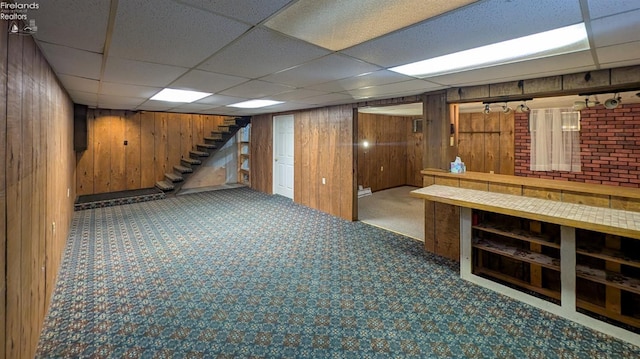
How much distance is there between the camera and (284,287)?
2.82 meters

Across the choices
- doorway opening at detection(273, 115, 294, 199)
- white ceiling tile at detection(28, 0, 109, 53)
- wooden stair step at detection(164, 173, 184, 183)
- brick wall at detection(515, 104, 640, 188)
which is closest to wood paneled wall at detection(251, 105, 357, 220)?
doorway opening at detection(273, 115, 294, 199)

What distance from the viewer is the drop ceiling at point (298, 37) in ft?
4.62

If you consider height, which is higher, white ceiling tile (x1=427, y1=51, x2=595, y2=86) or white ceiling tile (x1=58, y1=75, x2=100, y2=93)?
white ceiling tile (x1=58, y1=75, x2=100, y2=93)

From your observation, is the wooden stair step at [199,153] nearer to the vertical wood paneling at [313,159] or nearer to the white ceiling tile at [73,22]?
the vertical wood paneling at [313,159]

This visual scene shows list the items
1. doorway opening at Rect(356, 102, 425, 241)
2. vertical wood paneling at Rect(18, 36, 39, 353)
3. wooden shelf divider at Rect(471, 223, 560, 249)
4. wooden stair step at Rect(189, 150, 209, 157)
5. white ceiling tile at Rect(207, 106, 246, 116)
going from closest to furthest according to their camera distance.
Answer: vertical wood paneling at Rect(18, 36, 39, 353) < wooden shelf divider at Rect(471, 223, 560, 249) < white ceiling tile at Rect(207, 106, 246, 116) < doorway opening at Rect(356, 102, 425, 241) < wooden stair step at Rect(189, 150, 209, 157)

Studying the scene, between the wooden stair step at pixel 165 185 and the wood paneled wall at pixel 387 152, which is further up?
the wood paneled wall at pixel 387 152

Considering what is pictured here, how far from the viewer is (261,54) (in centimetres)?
215

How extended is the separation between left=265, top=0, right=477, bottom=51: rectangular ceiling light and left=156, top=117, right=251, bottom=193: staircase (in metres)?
6.60

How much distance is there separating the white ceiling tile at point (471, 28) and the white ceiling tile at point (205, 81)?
1.45 meters

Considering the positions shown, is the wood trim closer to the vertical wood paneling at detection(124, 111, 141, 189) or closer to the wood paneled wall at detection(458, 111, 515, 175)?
the wood paneled wall at detection(458, 111, 515, 175)

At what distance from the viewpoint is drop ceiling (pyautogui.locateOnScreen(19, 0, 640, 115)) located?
4.62ft

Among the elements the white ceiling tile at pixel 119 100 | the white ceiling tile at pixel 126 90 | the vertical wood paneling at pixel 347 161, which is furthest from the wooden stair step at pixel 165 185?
the vertical wood paneling at pixel 347 161

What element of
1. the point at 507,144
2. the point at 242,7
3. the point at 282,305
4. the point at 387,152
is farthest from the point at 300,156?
the point at 242,7

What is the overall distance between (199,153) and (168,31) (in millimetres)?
6608
